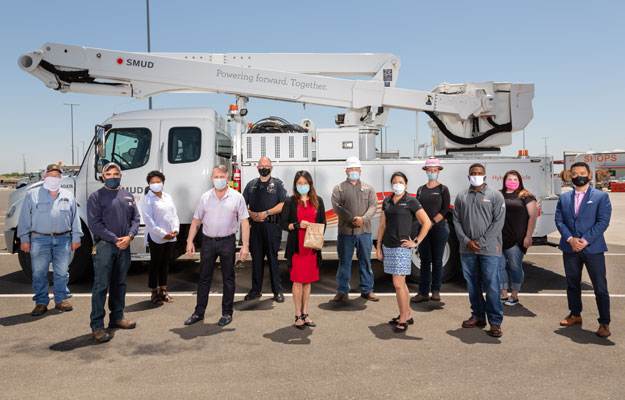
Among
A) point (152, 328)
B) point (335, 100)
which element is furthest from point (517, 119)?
point (152, 328)

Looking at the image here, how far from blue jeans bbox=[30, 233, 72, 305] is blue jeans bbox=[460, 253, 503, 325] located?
16.2 feet

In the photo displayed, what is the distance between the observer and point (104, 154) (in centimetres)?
671

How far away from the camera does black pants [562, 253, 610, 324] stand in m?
4.79

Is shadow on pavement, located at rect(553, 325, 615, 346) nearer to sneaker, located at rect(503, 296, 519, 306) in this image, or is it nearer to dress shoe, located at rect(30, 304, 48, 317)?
sneaker, located at rect(503, 296, 519, 306)

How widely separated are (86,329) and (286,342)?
7.61 feet

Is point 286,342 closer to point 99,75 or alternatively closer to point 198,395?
point 198,395

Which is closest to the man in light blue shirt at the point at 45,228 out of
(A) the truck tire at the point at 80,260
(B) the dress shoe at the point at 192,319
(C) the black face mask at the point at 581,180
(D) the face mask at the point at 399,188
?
(A) the truck tire at the point at 80,260

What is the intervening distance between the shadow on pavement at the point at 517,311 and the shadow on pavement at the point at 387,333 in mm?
1567

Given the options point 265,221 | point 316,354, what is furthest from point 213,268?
point 316,354

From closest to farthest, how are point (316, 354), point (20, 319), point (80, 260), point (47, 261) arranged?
point (316, 354) → point (20, 319) → point (47, 261) → point (80, 260)

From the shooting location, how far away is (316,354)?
4316mm

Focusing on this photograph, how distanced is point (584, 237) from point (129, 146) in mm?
6366

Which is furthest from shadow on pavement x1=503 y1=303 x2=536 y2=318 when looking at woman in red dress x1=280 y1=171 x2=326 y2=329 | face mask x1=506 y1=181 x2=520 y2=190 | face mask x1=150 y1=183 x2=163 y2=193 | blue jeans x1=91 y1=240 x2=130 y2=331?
face mask x1=150 y1=183 x2=163 y2=193

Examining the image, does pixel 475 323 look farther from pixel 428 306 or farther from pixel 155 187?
pixel 155 187
